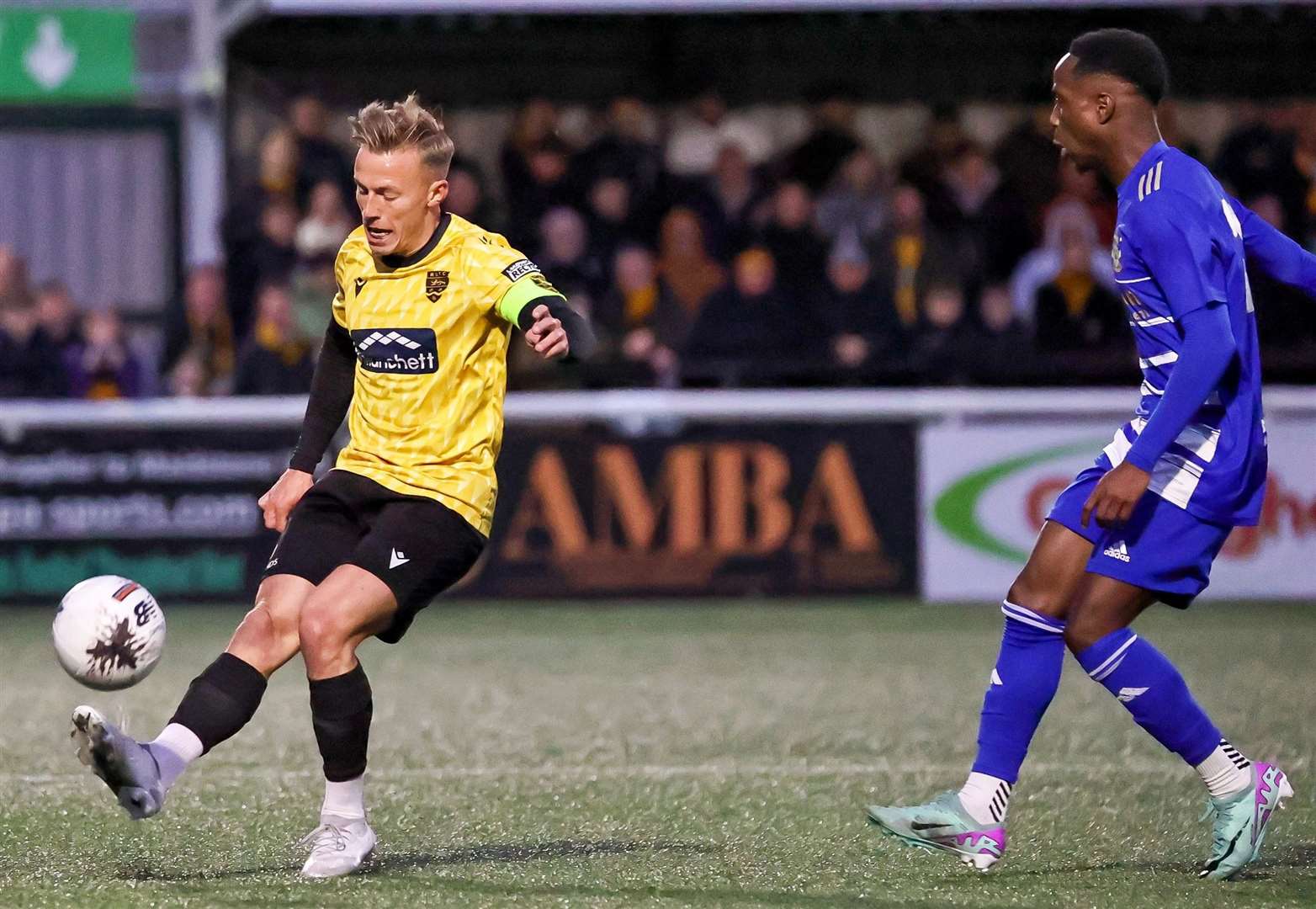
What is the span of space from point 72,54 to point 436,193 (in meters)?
11.4

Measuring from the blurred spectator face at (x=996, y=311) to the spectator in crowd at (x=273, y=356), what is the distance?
405 cm

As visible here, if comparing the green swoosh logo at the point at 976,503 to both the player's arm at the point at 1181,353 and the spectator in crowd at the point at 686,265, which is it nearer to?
the spectator in crowd at the point at 686,265

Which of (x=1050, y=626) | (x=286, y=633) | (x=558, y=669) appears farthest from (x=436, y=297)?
(x=558, y=669)

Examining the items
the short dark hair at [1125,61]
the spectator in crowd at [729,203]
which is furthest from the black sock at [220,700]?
the spectator in crowd at [729,203]

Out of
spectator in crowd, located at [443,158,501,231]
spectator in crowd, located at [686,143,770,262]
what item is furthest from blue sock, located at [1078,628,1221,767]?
spectator in crowd, located at [686,143,770,262]

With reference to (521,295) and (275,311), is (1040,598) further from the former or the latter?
(275,311)

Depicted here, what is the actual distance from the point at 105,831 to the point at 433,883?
1145 mm

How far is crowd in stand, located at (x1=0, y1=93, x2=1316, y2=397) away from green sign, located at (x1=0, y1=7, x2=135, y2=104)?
2.06m

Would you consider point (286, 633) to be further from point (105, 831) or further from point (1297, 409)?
point (1297, 409)

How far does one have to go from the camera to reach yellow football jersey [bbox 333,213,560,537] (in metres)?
5.20

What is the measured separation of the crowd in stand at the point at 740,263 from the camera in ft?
42.1

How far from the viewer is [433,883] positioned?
4.98 m

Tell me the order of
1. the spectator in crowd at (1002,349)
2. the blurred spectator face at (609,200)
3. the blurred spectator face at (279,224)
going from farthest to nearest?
the blurred spectator face at (609,200) < the blurred spectator face at (279,224) < the spectator in crowd at (1002,349)

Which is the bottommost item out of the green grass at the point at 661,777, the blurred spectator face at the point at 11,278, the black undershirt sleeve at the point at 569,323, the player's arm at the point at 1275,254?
the green grass at the point at 661,777
